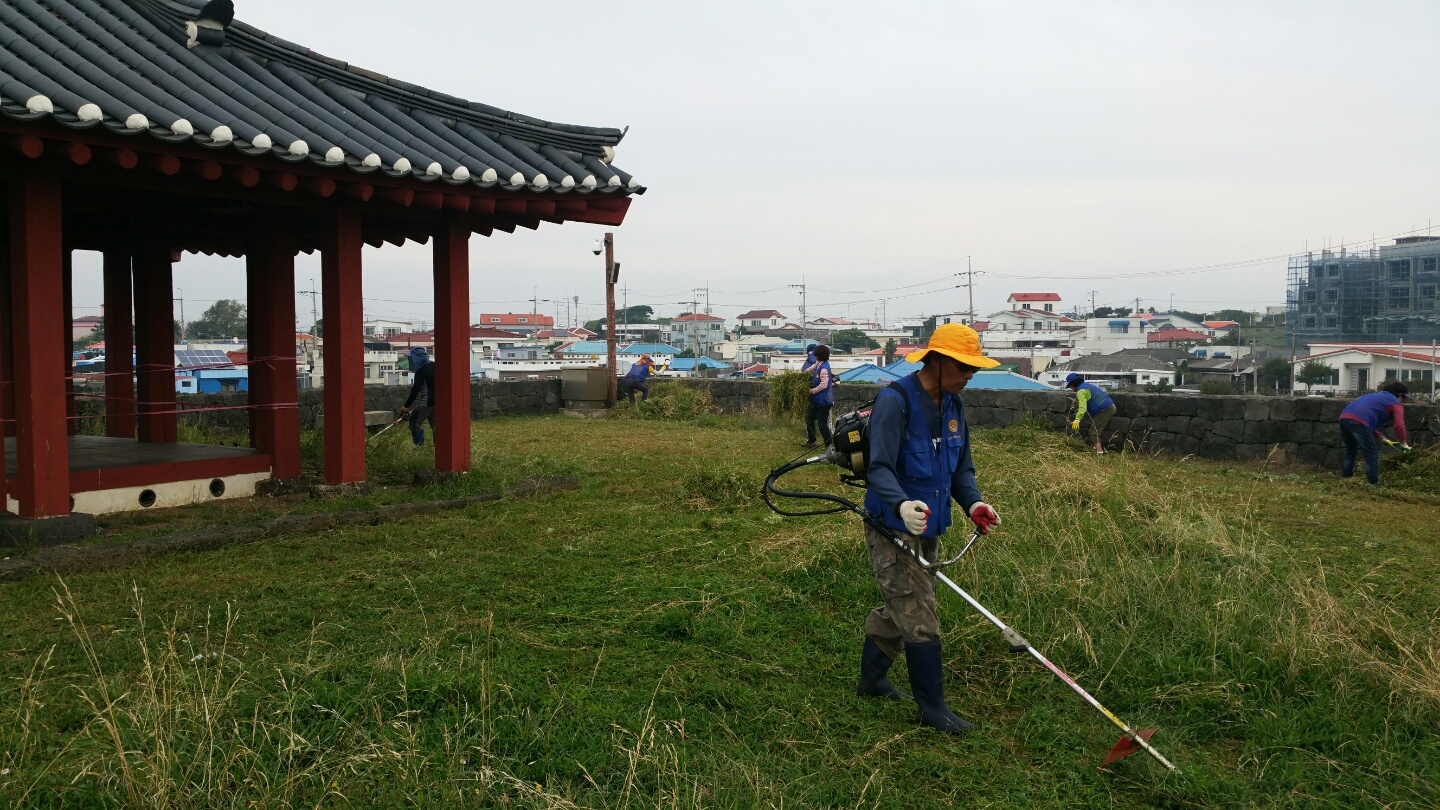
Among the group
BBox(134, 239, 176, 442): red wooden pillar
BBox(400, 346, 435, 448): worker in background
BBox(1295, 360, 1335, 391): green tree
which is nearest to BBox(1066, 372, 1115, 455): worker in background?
BBox(400, 346, 435, 448): worker in background

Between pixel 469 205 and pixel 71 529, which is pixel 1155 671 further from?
pixel 71 529

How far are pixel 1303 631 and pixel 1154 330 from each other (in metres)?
95.8

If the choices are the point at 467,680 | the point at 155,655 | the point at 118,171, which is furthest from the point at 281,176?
the point at 467,680

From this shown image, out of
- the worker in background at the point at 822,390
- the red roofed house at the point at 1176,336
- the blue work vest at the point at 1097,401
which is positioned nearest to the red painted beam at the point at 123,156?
the worker in background at the point at 822,390

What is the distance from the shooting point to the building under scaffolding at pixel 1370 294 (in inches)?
2121

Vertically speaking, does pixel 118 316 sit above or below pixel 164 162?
below

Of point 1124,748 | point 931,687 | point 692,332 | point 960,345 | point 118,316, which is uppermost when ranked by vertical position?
point 692,332

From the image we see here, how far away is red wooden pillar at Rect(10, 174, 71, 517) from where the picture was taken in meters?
6.71

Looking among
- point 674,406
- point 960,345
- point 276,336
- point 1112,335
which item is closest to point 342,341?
point 276,336

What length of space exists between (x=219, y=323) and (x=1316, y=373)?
7560 centimetres

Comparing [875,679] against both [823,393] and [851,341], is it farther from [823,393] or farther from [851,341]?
[851,341]

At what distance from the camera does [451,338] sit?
30.7 ft

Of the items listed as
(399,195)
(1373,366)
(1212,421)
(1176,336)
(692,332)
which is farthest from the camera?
→ (692,332)

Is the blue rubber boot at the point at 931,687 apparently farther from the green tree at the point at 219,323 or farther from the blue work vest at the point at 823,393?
the green tree at the point at 219,323
